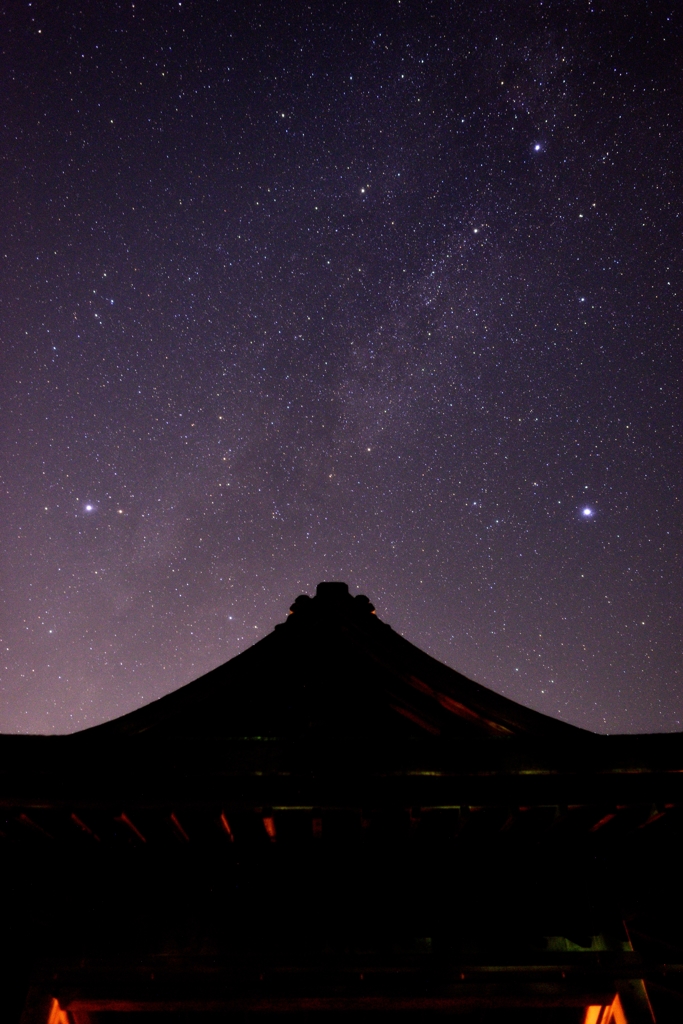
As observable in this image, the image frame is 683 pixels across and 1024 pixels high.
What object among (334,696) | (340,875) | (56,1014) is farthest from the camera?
(334,696)

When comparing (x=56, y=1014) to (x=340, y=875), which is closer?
(x=56, y=1014)

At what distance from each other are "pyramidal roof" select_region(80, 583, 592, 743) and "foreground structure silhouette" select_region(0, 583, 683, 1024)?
68 centimetres

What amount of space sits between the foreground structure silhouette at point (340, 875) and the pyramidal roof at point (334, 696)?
0.68 m

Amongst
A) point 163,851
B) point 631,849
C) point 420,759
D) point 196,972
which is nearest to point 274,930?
point 196,972

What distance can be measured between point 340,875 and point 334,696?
1839mm

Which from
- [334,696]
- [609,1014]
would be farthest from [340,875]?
[609,1014]

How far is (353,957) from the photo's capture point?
4801mm

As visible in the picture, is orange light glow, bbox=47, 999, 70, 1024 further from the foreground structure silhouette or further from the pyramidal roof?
the pyramidal roof

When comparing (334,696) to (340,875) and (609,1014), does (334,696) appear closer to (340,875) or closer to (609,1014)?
(340,875)

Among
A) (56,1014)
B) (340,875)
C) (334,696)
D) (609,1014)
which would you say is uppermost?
(334,696)

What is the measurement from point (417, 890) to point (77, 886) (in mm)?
3060

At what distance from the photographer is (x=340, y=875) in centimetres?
514

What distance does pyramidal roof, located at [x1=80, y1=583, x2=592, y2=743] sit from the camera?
594 centimetres

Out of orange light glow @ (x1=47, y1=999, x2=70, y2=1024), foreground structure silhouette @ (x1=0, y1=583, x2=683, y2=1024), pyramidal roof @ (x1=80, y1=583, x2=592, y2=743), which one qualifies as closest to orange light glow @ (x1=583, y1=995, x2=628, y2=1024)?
foreground structure silhouette @ (x1=0, y1=583, x2=683, y2=1024)
